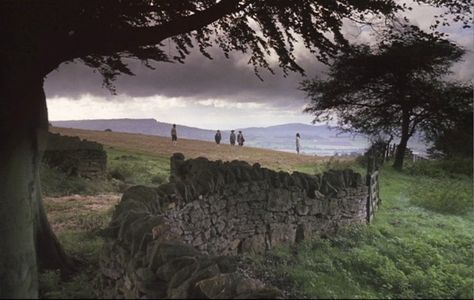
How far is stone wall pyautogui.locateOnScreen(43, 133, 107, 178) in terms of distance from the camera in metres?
18.6

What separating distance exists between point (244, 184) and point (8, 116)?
5101 mm

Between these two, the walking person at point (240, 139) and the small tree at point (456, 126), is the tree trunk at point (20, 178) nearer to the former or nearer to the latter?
the small tree at point (456, 126)

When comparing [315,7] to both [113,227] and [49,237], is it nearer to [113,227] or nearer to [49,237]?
[113,227]

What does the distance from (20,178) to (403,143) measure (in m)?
26.7

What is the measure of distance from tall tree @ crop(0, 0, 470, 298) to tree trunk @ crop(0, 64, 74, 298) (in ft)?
0.04

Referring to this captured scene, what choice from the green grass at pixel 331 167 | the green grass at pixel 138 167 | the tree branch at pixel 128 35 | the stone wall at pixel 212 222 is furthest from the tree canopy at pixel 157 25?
the green grass at pixel 331 167

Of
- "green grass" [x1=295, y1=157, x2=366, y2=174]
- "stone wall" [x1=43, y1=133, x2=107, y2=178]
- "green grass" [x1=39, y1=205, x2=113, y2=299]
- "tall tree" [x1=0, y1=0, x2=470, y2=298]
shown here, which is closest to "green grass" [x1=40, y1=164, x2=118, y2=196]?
"stone wall" [x1=43, y1=133, x2=107, y2=178]

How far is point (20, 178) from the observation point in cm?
773

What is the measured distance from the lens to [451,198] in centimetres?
1911

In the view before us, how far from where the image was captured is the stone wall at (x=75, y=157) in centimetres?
1859

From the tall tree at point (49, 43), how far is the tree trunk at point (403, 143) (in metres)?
21.6

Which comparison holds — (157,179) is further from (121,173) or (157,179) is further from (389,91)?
(389,91)

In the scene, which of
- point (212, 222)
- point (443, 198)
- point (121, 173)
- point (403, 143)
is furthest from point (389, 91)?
point (212, 222)

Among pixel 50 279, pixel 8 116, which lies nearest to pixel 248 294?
pixel 50 279
